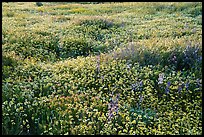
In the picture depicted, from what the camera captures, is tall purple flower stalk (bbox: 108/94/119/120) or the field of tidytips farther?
tall purple flower stalk (bbox: 108/94/119/120)

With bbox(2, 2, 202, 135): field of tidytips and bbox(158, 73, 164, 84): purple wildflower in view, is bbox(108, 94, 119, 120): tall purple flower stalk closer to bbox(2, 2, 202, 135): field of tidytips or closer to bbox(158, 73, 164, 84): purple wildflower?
bbox(2, 2, 202, 135): field of tidytips

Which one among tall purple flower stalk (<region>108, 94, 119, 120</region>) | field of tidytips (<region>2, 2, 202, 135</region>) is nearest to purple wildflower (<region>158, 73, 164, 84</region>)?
field of tidytips (<region>2, 2, 202, 135</region>)

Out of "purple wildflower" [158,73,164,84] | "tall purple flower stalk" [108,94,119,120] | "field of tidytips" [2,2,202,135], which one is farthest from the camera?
"purple wildflower" [158,73,164,84]

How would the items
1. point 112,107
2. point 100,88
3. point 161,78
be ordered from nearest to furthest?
1. point 112,107
2. point 100,88
3. point 161,78

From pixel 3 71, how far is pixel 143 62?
3.75m

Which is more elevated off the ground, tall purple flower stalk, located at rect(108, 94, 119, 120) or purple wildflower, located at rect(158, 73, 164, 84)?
purple wildflower, located at rect(158, 73, 164, 84)

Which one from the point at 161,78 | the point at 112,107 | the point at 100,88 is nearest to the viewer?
the point at 112,107

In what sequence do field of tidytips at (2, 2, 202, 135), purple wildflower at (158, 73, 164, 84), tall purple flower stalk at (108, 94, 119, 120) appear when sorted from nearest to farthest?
field of tidytips at (2, 2, 202, 135) < tall purple flower stalk at (108, 94, 119, 120) < purple wildflower at (158, 73, 164, 84)

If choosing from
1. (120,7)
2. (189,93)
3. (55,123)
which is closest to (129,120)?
(55,123)

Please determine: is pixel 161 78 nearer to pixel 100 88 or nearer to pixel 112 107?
pixel 100 88

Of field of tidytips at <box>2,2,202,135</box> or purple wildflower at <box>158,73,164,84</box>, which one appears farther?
purple wildflower at <box>158,73,164,84</box>

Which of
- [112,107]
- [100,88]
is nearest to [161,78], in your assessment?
[100,88]

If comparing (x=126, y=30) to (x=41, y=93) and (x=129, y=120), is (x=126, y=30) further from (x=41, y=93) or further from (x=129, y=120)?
(x=129, y=120)

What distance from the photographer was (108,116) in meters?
6.57
